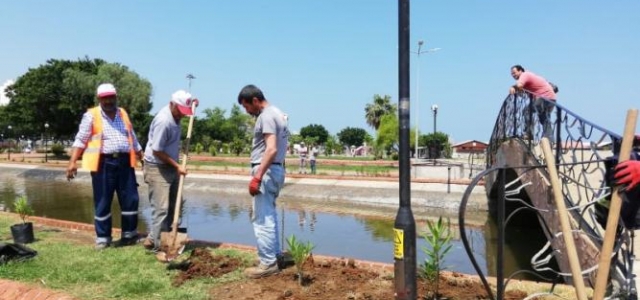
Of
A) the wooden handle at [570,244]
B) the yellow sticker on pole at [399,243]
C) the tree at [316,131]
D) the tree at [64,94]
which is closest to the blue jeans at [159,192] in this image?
the yellow sticker on pole at [399,243]

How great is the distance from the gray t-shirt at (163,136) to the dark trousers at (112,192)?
A: 554 millimetres

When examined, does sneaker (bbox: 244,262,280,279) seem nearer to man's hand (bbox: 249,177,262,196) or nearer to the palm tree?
man's hand (bbox: 249,177,262,196)

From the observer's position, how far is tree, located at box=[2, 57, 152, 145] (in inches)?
1489

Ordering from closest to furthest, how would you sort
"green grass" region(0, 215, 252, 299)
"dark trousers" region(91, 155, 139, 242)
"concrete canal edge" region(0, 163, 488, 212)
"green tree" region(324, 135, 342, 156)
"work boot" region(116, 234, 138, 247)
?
"green grass" region(0, 215, 252, 299)
"dark trousers" region(91, 155, 139, 242)
"work boot" region(116, 234, 138, 247)
"concrete canal edge" region(0, 163, 488, 212)
"green tree" region(324, 135, 342, 156)

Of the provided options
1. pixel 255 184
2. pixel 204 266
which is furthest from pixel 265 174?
pixel 204 266

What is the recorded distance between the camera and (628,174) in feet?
7.43

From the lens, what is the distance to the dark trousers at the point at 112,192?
18.1ft

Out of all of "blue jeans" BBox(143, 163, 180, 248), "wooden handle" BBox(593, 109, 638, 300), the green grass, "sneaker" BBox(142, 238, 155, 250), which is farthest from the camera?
"sneaker" BBox(142, 238, 155, 250)

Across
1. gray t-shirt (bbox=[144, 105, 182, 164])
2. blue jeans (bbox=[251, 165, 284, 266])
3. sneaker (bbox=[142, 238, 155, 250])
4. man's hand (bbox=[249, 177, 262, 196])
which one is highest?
gray t-shirt (bbox=[144, 105, 182, 164])

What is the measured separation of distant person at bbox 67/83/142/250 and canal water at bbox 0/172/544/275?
3079 millimetres

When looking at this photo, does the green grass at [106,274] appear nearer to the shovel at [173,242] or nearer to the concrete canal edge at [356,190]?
the shovel at [173,242]

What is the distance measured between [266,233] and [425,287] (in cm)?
141

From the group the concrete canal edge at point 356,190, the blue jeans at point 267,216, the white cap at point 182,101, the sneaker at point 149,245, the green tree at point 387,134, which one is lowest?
the concrete canal edge at point 356,190

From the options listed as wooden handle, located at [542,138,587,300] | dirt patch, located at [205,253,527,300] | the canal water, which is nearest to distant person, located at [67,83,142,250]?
dirt patch, located at [205,253,527,300]
